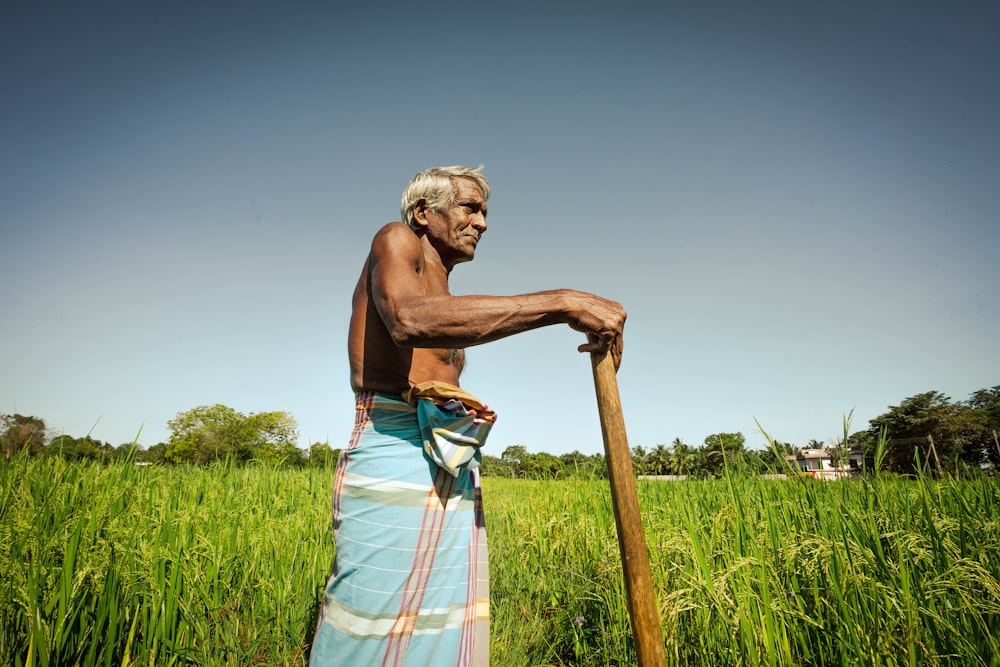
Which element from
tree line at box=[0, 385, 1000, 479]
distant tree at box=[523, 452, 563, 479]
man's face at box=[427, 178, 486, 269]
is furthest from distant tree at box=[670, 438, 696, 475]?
man's face at box=[427, 178, 486, 269]

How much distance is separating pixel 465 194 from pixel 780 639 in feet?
6.88

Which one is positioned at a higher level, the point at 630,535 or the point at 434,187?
the point at 434,187

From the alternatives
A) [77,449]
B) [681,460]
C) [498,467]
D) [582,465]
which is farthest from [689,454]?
[77,449]

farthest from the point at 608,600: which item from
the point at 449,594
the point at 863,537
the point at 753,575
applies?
the point at 449,594

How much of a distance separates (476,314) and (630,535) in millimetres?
743

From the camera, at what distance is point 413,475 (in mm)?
1596

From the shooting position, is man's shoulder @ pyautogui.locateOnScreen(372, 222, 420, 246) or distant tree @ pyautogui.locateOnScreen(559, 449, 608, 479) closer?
man's shoulder @ pyautogui.locateOnScreen(372, 222, 420, 246)

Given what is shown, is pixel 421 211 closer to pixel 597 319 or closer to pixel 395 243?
pixel 395 243

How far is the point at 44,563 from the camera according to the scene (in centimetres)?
223

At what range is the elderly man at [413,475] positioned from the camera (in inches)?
57.3

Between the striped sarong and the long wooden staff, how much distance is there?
0.42 m

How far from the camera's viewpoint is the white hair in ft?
6.81

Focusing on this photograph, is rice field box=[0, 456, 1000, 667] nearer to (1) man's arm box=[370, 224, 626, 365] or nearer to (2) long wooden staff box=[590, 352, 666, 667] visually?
(2) long wooden staff box=[590, 352, 666, 667]

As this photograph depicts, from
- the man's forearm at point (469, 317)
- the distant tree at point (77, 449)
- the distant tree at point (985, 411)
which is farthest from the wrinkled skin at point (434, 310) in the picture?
the distant tree at point (985, 411)
